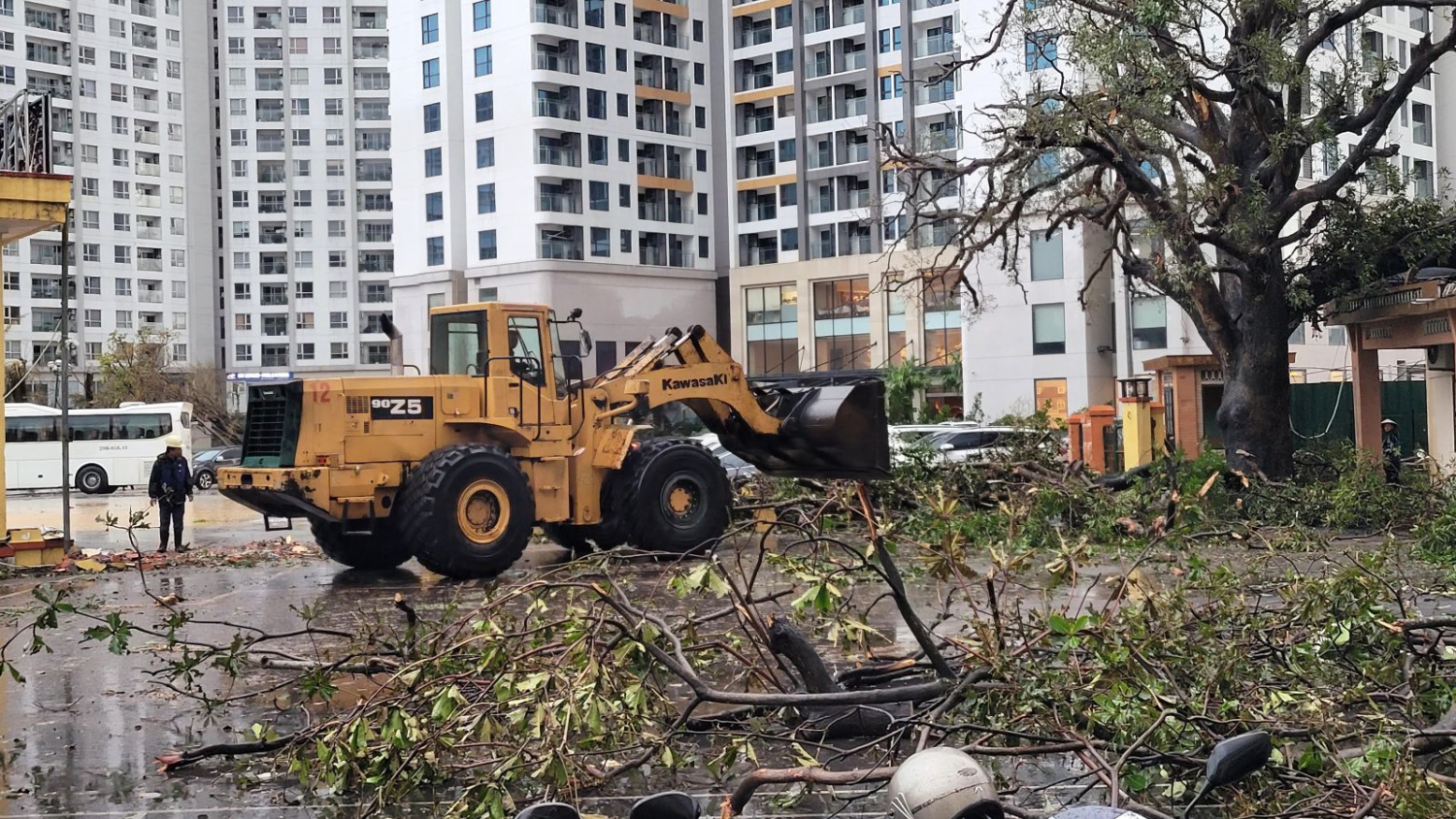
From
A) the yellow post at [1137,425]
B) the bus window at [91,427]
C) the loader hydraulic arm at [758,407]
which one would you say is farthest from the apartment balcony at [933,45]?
the loader hydraulic arm at [758,407]

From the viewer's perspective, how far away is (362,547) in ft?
61.2

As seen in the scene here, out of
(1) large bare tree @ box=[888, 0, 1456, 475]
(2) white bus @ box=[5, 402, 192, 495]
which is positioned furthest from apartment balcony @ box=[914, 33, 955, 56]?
(1) large bare tree @ box=[888, 0, 1456, 475]

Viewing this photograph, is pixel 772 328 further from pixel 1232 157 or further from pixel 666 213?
pixel 1232 157

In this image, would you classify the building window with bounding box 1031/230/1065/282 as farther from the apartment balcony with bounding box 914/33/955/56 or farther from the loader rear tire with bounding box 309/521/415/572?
the loader rear tire with bounding box 309/521/415/572

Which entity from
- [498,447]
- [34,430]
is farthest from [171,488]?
[34,430]

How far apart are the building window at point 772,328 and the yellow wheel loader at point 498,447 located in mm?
47990

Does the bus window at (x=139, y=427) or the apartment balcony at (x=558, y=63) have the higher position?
the apartment balcony at (x=558, y=63)

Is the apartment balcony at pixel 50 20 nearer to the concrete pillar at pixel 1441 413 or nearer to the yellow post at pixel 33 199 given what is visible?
the yellow post at pixel 33 199

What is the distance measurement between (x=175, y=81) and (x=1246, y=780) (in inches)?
3774

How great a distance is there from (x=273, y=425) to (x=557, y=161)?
4908 centimetres

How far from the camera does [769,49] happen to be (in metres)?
69.1

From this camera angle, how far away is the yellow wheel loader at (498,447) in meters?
16.9

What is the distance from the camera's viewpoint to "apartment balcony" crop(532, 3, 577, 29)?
6481cm

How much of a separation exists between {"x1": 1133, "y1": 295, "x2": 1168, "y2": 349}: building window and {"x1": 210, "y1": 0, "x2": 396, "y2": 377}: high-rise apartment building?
5544 centimetres
